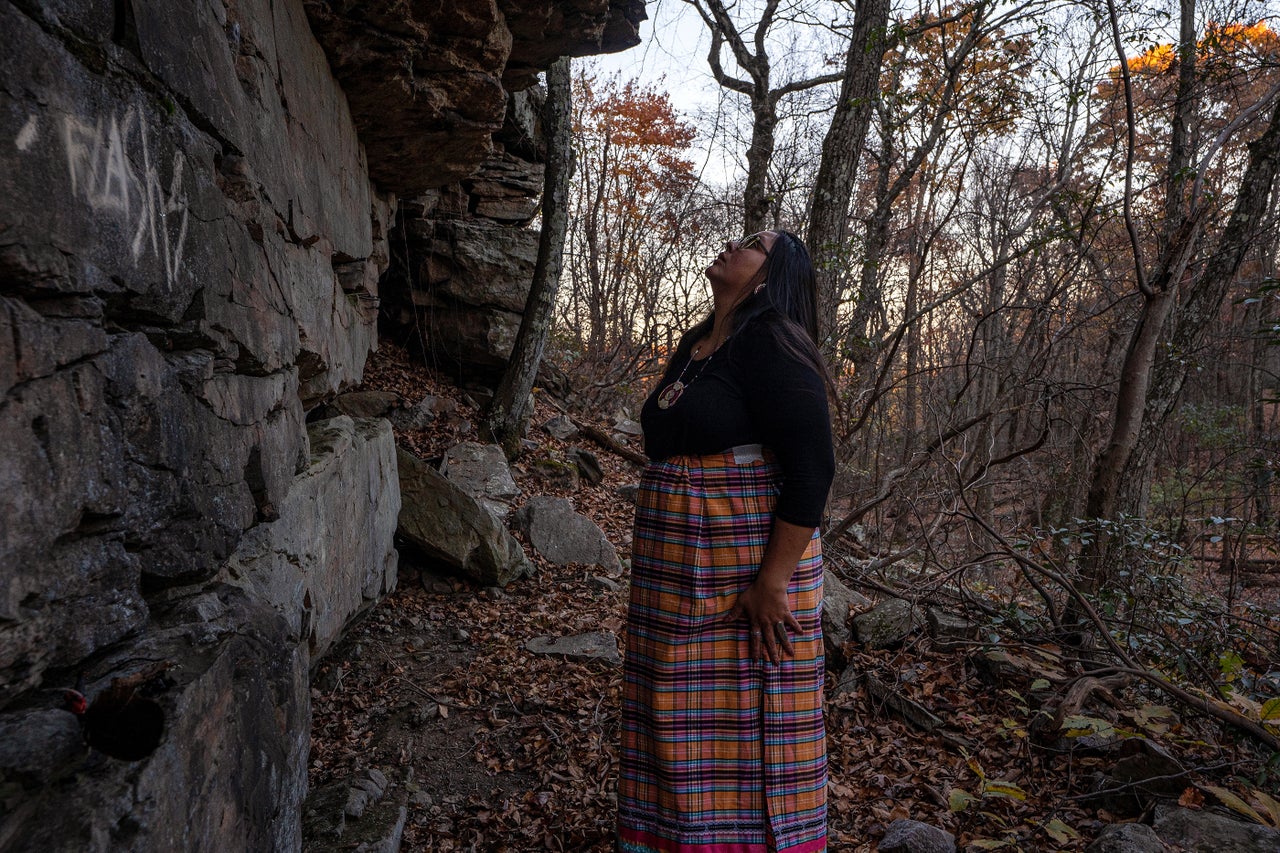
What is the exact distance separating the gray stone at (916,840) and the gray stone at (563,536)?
3.62 m

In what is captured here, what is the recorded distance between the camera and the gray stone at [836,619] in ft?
14.3

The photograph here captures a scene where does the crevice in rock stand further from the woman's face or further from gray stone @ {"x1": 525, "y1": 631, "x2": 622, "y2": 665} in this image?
gray stone @ {"x1": 525, "y1": 631, "x2": 622, "y2": 665}

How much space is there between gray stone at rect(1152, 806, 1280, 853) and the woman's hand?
1725 mm

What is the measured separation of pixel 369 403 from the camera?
6934 mm

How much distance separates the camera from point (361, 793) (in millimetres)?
2883

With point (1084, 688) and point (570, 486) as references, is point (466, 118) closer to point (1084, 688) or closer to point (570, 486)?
point (570, 486)

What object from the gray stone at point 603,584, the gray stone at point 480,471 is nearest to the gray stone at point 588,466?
the gray stone at point 480,471

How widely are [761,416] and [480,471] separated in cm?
527

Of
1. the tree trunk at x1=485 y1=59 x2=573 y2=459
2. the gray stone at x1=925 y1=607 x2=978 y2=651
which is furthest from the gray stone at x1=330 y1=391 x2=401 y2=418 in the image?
the gray stone at x1=925 y1=607 x2=978 y2=651

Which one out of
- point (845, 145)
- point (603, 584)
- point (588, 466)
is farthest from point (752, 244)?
point (588, 466)

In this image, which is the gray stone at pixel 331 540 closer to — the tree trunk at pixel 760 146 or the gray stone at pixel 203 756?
the gray stone at pixel 203 756

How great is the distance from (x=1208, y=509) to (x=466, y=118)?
10982 millimetres

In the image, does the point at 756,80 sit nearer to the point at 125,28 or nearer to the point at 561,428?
the point at 561,428

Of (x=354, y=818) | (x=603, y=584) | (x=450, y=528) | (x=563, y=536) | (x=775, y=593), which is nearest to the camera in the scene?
(x=775, y=593)
